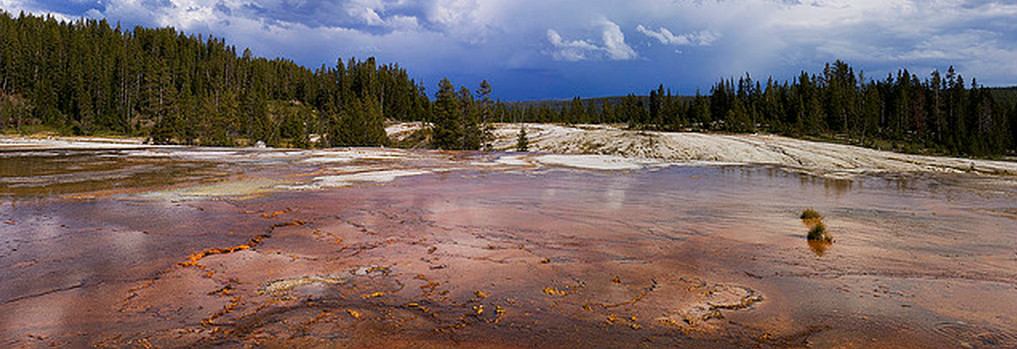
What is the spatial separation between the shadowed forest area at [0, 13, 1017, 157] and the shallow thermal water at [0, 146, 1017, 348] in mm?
52042

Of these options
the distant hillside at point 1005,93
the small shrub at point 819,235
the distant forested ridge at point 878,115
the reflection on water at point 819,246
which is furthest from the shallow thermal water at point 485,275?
the distant hillside at point 1005,93

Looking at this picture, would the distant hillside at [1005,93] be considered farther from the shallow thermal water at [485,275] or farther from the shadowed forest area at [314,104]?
the shallow thermal water at [485,275]

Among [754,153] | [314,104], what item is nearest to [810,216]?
[754,153]

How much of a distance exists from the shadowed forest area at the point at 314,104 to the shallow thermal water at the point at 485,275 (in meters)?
52.0

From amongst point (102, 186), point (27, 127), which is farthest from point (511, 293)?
point (27, 127)

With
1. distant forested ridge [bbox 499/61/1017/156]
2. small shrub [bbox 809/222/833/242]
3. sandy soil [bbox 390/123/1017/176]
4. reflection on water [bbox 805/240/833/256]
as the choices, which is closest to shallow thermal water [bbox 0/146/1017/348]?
reflection on water [bbox 805/240/833/256]

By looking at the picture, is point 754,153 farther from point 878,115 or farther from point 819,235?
point 878,115

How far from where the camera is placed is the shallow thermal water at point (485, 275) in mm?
4871

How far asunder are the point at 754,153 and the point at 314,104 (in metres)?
107

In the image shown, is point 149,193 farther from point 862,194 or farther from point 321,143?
point 321,143

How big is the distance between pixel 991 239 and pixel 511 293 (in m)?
10.6

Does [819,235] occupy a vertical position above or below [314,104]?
below

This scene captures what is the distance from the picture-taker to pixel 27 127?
7612 centimetres

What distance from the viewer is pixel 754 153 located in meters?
47.1
